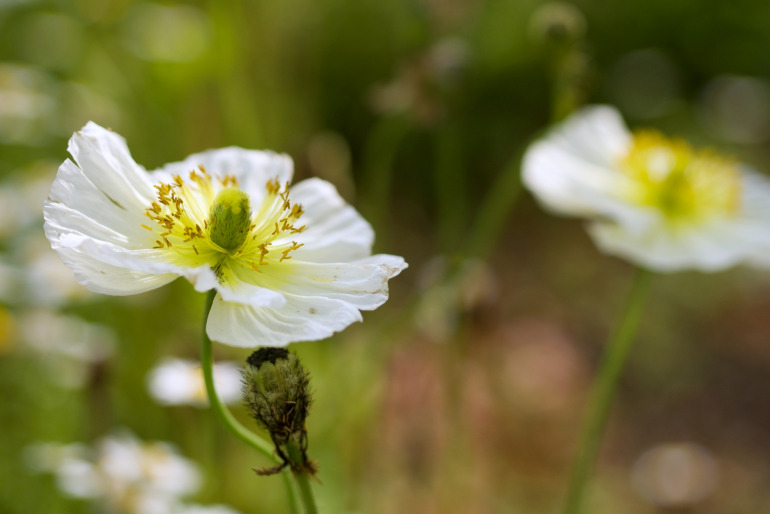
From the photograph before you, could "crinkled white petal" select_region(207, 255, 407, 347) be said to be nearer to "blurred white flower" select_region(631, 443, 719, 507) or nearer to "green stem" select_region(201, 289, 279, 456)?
"green stem" select_region(201, 289, 279, 456)

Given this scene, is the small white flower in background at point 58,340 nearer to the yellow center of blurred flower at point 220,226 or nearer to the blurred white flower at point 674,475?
the yellow center of blurred flower at point 220,226

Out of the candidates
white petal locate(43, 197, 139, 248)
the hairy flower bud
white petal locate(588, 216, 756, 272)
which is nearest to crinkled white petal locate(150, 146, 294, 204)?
white petal locate(43, 197, 139, 248)

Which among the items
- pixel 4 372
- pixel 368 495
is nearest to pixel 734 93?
pixel 368 495

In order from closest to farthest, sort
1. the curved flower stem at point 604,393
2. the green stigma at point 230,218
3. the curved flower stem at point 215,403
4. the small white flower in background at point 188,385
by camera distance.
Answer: the curved flower stem at point 215,403
the green stigma at point 230,218
the curved flower stem at point 604,393
the small white flower in background at point 188,385

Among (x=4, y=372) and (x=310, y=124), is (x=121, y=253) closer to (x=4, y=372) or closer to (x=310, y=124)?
(x=4, y=372)

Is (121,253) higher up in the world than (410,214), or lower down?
lower down

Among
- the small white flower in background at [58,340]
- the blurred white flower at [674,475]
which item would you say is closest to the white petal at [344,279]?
the small white flower in background at [58,340]
